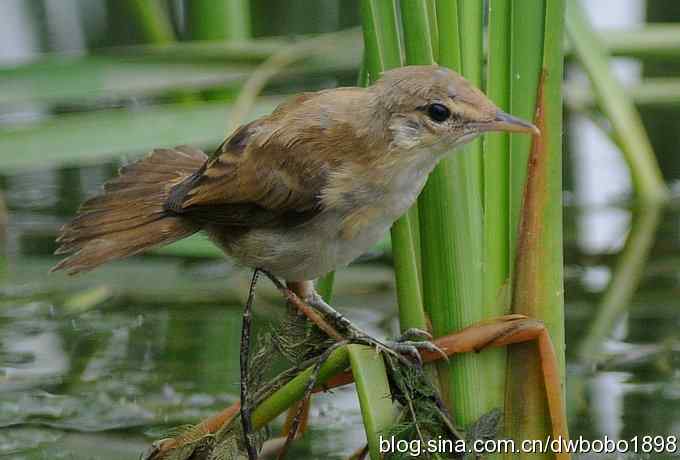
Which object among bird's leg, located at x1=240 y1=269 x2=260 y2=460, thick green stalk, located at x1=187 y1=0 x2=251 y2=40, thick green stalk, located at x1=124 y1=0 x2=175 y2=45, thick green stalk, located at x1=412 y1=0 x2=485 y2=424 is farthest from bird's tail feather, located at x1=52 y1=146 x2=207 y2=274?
thick green stalk, located at x1=124 y1=0 x2=175 y2=45

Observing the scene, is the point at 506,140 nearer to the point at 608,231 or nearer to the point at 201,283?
the point at 201,283

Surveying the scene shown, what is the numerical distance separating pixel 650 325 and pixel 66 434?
5.32 ft

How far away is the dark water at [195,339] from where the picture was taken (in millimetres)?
2893

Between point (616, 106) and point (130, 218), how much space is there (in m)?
2.17

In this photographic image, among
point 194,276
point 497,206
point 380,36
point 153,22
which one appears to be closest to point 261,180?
point 380,36

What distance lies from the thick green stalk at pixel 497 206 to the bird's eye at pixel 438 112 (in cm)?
10

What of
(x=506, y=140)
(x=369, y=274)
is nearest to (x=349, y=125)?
(x=506, y=140)

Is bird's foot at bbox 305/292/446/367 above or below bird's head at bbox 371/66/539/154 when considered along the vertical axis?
below

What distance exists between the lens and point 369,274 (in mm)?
3930

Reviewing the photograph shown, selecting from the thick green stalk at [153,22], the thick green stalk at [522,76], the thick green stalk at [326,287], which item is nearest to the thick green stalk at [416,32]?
the thick green stalk at [522,76]

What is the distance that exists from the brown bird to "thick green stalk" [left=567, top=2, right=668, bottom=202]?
163 cm

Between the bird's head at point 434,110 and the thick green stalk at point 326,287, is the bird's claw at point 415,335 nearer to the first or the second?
the bird's head at point 434,110

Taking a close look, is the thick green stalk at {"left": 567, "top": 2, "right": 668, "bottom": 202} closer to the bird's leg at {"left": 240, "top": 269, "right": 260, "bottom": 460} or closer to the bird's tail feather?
the bird's tail feather

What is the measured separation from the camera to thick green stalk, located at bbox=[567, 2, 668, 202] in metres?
4.01
